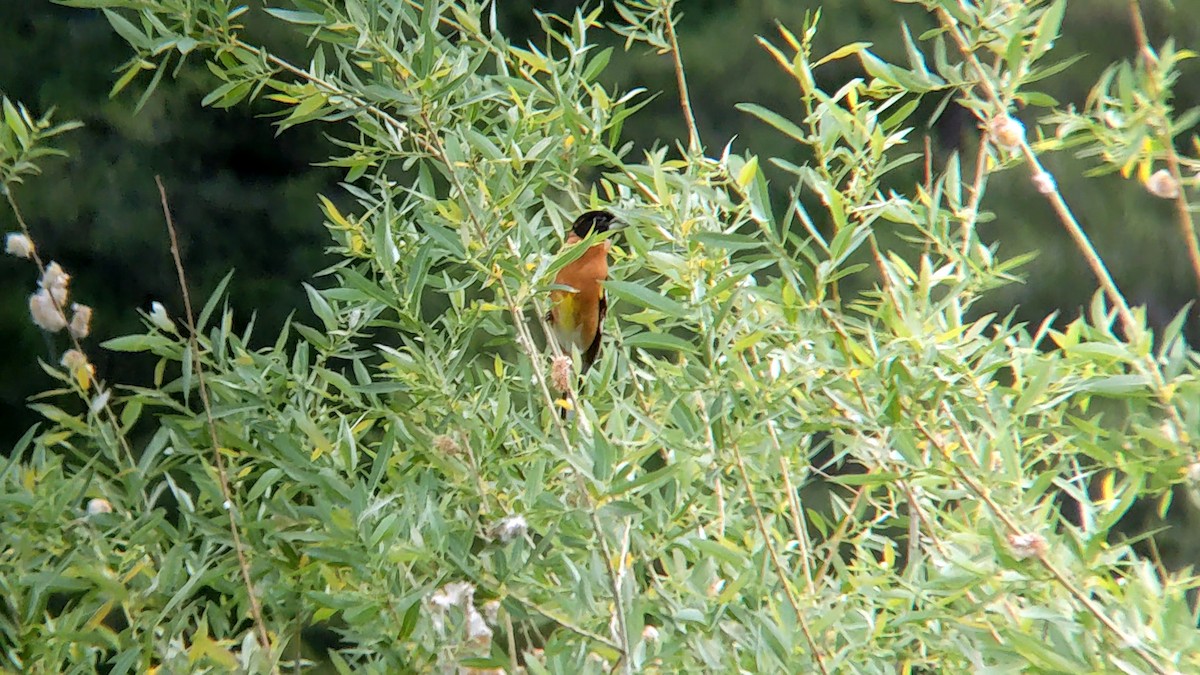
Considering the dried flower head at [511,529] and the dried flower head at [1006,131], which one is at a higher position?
the dried flower head at [1006,131]

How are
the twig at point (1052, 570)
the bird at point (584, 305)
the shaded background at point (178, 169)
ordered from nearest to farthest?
the twig at point (1052, 570) → the bird at point (584, 305) → the shaded background at point (178, 169)

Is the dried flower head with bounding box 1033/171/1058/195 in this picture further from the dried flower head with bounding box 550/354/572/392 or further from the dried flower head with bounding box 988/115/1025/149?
the dried flower head with bounding box 550/354/572/392

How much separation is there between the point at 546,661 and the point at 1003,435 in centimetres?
35

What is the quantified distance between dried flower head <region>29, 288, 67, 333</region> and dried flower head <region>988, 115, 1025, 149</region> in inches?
28.3

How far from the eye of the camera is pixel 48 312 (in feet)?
3.59

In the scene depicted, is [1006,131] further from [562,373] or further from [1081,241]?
[562,373]

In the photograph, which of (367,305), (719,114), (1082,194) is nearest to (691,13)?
(719,114)

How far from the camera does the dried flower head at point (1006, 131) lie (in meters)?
0.87

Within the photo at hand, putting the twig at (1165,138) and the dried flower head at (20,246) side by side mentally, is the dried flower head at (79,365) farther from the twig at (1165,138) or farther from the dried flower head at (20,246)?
the twig at (1165,138)

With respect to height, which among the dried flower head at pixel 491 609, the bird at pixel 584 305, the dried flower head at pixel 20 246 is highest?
the dried flower head at pixel 20 246

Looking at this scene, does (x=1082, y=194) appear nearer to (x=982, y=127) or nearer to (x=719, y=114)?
(x=719, y=114)

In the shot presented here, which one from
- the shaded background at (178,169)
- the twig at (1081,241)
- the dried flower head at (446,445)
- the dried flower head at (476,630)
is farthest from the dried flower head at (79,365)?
the shaded background at (178,169)

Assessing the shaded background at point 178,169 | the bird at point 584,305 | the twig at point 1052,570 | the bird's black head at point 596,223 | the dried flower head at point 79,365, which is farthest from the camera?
the shaded background at point 178,169

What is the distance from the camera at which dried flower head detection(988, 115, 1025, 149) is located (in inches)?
34.2
